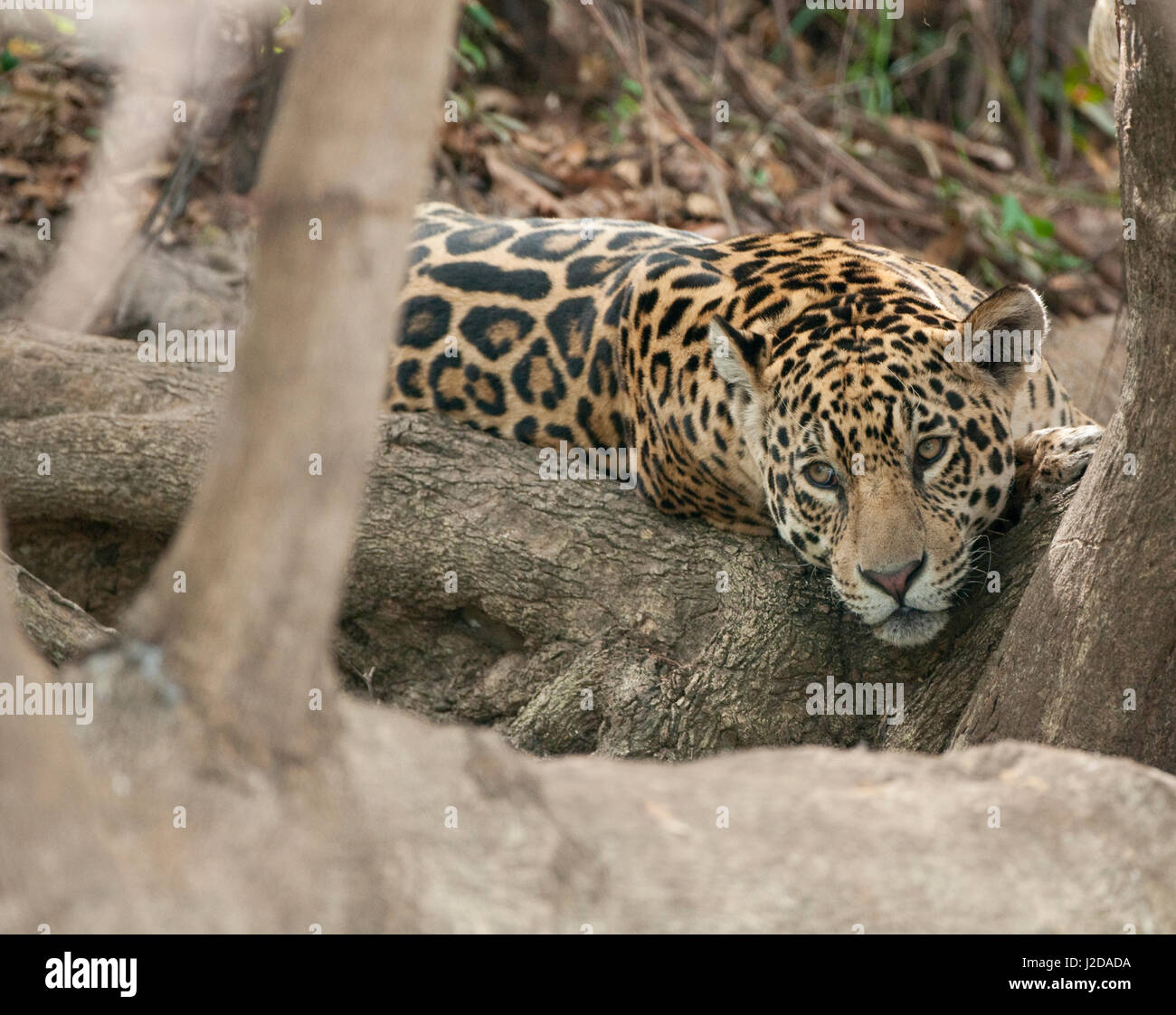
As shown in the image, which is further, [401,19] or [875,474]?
[875,474]

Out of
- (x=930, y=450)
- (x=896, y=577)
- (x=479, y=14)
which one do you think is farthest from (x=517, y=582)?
(x=479, y=14)

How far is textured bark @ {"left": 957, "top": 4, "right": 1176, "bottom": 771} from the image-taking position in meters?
3.10

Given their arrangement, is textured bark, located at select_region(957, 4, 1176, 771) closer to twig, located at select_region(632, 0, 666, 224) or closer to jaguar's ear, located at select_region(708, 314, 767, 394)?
jaguar's ear, located at select_region(708, 314, 767, 394)

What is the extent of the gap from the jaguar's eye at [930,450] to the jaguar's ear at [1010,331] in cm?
30

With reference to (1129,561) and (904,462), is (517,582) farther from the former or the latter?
(1129,561)

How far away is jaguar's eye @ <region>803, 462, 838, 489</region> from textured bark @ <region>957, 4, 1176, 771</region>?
0.93 m

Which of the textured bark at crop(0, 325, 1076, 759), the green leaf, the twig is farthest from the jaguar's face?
the green leaf

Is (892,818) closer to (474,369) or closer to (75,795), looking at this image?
(75,795)

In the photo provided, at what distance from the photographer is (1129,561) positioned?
343 centimetres

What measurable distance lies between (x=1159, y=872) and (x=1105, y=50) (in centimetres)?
435

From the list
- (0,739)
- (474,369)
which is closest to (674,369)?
(474,369)

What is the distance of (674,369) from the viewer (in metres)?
5.26

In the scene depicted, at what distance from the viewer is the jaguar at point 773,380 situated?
4.40 metres
